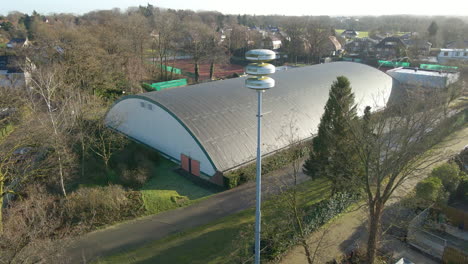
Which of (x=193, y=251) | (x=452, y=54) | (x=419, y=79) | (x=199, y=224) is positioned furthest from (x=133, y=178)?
(x=452, y=54)

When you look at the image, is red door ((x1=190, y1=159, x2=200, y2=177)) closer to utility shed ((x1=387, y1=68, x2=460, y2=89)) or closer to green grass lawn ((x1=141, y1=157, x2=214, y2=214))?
green grass lawn ((x1=141, y1=157, x2=214, y2=214))

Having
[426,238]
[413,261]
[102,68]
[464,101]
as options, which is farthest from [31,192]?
[464,101]

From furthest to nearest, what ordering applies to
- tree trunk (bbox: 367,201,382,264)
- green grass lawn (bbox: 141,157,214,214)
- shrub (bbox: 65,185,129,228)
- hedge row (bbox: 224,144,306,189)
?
1. hedge row (bbox: 224,144,306,189)
2. green grass lawn (bbox: 141,157,214,214)
3. shrub (bbox: 65,185,129,228)
4. tree trunk (bbox: 367,201,382,264)

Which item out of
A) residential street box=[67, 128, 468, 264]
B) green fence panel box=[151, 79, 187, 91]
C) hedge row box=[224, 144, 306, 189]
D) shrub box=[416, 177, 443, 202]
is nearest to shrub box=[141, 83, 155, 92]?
green fence panel box=[151, 79, 187, 91]

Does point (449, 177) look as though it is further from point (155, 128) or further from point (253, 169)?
point (155, 128)

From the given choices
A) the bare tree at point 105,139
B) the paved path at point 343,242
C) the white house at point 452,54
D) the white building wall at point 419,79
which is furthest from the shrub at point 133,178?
the white house at point 452,54
